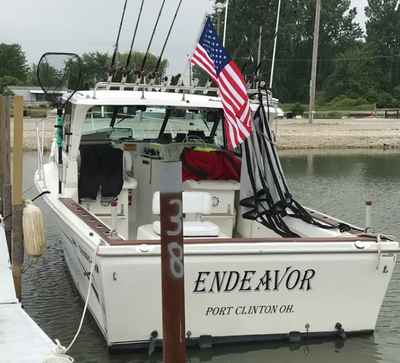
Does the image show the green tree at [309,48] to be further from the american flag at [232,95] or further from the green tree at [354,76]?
the american flag at [232,95]

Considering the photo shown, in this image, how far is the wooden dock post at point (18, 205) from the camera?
708cm

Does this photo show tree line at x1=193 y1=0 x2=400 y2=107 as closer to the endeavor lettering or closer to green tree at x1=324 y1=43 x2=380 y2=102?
green tree at x1=324 y1=43 x2=380 y2=102

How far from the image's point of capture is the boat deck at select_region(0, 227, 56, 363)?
488cm

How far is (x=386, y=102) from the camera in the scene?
6462 centimetres

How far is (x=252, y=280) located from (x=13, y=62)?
86.8 metres

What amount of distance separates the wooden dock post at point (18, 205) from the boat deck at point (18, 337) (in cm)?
63

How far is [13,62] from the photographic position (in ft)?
284

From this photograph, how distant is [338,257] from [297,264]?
0.37 m

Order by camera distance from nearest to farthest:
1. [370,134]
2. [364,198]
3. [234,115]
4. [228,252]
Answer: [228,252]
[234,115]
[364,198]
[370,134]

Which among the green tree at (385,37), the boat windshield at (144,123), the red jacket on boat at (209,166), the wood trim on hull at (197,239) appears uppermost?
the green tree at (385,37)

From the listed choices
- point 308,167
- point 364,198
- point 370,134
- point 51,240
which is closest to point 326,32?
point 370,134

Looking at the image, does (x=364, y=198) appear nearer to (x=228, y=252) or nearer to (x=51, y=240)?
(x=51, y=240)

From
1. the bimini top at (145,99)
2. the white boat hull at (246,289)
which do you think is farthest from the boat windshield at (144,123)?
the white boat hull at (246,289)

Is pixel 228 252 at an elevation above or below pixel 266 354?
above
